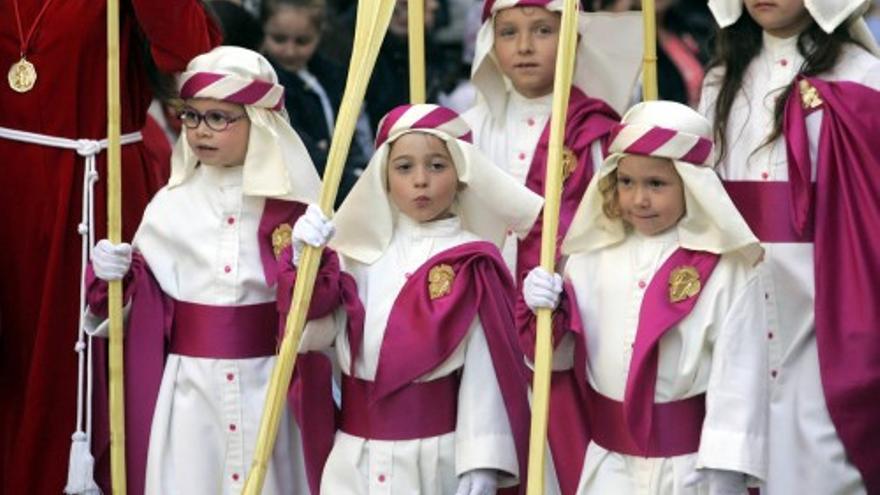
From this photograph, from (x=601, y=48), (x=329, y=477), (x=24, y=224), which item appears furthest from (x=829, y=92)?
(x=24, y=224)

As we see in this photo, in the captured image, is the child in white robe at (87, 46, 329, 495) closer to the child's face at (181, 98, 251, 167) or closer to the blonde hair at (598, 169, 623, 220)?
the child's face at (181, 98, 251, 167)

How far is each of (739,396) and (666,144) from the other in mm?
739

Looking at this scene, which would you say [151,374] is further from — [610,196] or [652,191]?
[652,191]

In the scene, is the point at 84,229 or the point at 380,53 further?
the point at 380,53

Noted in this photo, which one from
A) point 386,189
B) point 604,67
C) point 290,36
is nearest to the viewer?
point 386,189

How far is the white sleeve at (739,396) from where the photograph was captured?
718 centimetres

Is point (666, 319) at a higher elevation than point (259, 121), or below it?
below

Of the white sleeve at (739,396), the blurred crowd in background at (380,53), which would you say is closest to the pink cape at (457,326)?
the white sleeve at (739,396)

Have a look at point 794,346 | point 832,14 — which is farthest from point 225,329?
point 832,14

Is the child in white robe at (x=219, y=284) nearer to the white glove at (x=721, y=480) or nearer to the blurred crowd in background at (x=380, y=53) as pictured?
the blurred crowd in background at (x=380, y=53)

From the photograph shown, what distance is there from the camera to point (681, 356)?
7.36 metres

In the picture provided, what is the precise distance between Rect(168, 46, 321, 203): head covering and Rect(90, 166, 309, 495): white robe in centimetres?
11

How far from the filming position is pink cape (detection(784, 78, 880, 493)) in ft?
26.2

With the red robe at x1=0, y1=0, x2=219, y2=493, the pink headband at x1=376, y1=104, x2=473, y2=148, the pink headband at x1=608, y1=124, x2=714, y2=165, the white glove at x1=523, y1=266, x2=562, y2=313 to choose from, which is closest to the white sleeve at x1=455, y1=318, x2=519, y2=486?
the white glove at x1=523, y1=266, x2=562, y2=313
